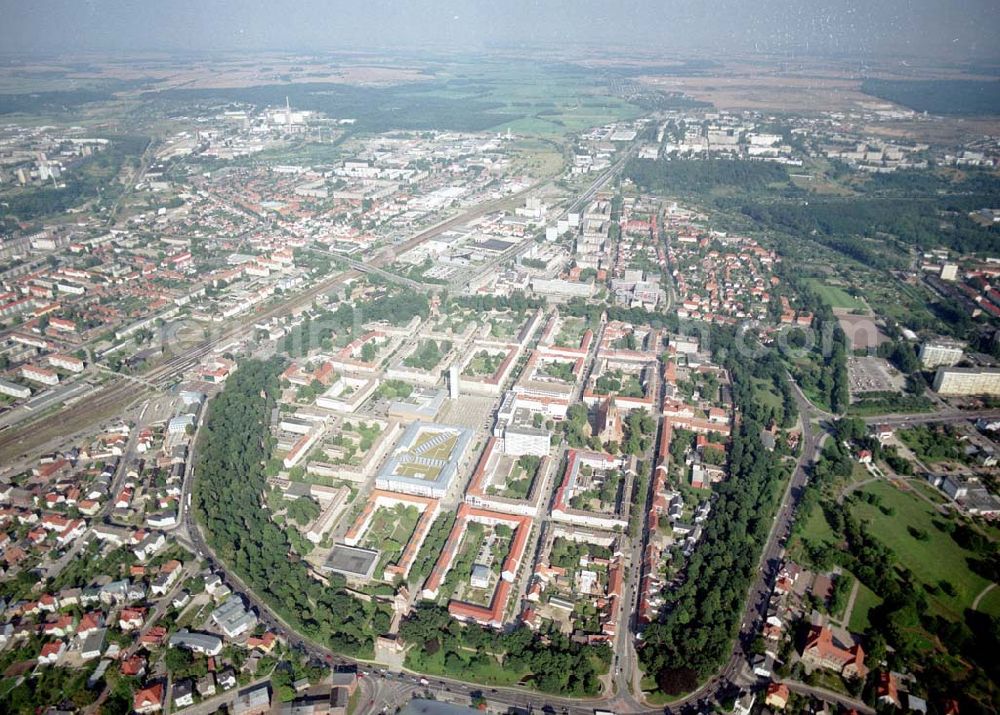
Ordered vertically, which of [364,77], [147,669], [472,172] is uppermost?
[364,77]

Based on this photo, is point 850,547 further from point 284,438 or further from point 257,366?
point 257,366

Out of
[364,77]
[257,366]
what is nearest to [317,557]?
[257,366]

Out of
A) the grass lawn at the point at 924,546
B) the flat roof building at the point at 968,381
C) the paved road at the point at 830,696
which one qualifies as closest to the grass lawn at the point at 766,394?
the grass lawn at the point at 924,546

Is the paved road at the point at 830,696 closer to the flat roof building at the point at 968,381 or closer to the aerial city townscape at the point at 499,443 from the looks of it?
the aerial city townscape at the point at 499,443

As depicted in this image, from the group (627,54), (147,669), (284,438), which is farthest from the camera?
(627,54)

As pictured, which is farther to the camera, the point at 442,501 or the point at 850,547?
the point at 442,501

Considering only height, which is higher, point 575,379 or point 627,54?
point 627,54
